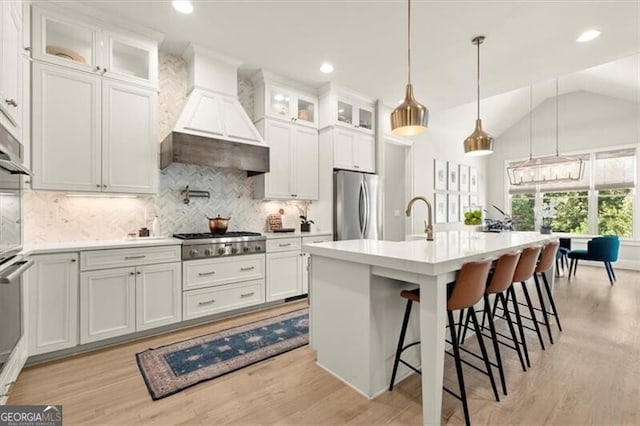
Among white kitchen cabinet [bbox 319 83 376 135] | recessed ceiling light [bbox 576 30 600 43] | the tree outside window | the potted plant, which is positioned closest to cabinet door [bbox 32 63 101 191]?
the potted plant

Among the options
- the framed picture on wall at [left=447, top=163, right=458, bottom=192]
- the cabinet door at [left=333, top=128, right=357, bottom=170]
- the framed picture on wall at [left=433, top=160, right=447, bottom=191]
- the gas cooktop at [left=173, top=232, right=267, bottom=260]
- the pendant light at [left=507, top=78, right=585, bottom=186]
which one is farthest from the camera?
the framed picture on wall at [left=447, top=163, right=458, bottom=192]

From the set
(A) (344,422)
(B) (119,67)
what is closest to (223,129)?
(B) (119,67)

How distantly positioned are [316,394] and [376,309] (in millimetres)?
710

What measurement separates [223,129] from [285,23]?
1332 mm

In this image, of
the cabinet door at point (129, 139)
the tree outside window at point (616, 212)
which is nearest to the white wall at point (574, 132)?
the tree outside window at point (616, 212)

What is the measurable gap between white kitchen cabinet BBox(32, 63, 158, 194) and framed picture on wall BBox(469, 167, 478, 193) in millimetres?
7495

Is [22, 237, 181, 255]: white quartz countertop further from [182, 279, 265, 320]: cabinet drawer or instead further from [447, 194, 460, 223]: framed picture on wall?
[447, 194, 460, 223]: framed picture on wall

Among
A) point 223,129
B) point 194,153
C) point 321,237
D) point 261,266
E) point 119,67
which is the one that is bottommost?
point 261,266

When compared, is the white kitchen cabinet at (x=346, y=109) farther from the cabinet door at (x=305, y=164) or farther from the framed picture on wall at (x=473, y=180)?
the framed picture on wall at (x=473, y=180)

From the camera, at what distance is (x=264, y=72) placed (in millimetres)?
3965

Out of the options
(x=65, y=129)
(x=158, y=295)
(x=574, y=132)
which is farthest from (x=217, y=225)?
(x=574, y=132)

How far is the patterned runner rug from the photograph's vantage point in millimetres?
2161

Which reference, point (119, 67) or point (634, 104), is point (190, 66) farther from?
point (634, 104)

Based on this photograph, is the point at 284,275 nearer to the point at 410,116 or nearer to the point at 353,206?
the point at 353,206
